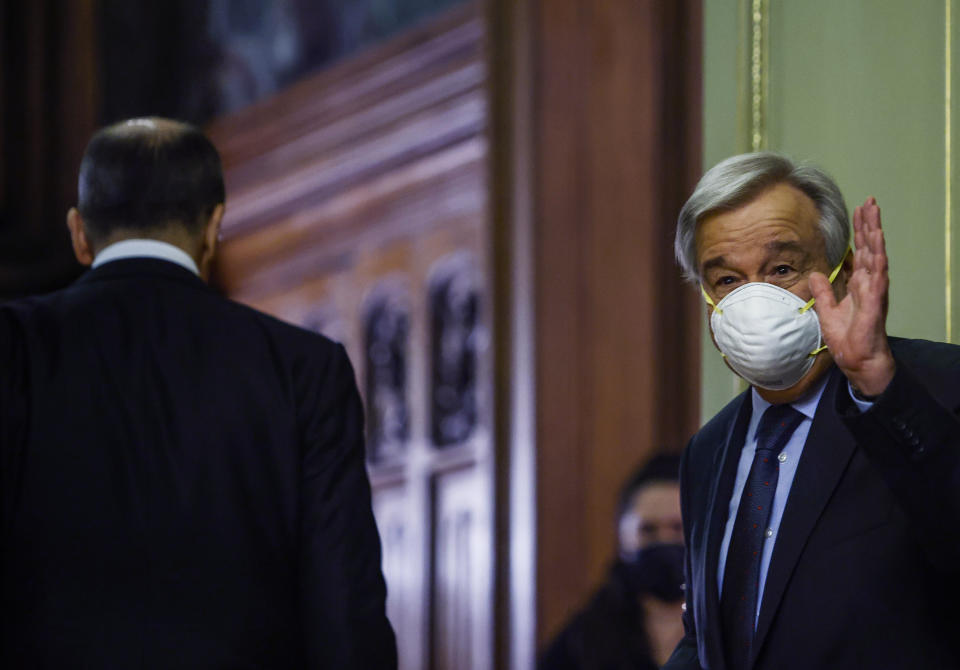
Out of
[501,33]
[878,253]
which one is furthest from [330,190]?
[878,253]

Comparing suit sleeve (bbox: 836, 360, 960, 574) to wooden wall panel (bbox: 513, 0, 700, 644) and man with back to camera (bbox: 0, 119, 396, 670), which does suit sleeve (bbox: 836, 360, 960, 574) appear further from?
wooden wall panel (bbox: 513, 0, 700, 644)

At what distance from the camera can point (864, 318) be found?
1934 millimetres

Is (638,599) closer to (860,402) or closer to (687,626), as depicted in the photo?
(687,626)

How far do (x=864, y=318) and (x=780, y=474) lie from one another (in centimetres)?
35

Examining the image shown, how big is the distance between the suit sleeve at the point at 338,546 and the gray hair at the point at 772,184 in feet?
2.91

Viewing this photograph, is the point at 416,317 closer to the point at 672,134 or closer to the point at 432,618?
the point at 432,618

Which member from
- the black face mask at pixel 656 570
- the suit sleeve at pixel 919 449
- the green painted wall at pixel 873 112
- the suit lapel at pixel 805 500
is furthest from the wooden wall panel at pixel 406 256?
the suit sleeve at pixel 919 449

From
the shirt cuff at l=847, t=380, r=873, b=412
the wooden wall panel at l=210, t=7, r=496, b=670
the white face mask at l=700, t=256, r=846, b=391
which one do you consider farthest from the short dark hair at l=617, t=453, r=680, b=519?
the shirt cuff at l=847, t=380, r=873, b=412

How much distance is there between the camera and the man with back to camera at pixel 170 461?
2.66 meters

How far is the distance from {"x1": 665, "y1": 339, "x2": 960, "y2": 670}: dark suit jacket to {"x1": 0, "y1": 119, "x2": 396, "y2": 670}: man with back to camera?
862 millimetres

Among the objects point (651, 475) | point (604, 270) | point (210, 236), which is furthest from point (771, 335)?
point (604, 270)

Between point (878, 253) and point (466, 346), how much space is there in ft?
16.5

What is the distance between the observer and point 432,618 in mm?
6895

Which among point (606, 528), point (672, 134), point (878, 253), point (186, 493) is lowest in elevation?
point (606, 528)
